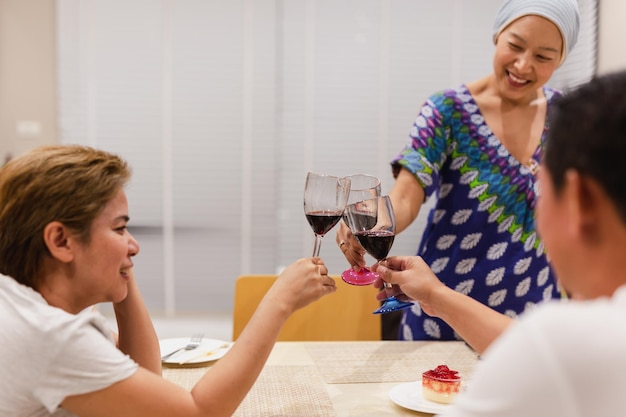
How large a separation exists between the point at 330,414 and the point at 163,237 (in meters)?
2.37

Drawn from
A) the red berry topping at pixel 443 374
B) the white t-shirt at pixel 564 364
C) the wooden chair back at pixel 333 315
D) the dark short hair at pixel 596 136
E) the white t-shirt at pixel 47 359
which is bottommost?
the wooden chair back at pixel 333 315

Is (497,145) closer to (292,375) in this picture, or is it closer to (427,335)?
(427,335)

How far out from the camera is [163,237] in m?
3.57

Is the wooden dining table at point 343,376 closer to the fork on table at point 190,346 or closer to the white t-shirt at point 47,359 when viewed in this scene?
the fork on table at point 190,346

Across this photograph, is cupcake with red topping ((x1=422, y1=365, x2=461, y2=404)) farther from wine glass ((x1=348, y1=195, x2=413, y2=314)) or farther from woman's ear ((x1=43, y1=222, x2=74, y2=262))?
woman's ear ((x1=43, y1=222, x2=74, y2=262))

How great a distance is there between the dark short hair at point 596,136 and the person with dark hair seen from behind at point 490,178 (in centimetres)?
125

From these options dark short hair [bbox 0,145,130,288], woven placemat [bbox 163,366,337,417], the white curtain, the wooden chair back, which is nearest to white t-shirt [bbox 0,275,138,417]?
dark short hair [bbox 0,145,130,288]

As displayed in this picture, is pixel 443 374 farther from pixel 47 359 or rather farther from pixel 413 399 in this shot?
pixel 47 359

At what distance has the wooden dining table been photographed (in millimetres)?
1406

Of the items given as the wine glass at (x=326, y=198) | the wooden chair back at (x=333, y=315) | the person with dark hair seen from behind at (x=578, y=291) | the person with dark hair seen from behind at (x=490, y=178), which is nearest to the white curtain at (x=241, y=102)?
the wooden chair back at (x=333, y=315)

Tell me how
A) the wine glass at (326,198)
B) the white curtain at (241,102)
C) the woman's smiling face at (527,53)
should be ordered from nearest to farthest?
the wine glass at (326,198), the woman's smiling face at (527,53), the white curtain at (241,102)

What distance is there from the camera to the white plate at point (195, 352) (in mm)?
1702

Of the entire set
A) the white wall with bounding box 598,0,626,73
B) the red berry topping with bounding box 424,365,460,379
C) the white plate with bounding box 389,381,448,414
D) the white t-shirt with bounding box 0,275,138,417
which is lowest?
the white plate with bounding box 389,381,448,414

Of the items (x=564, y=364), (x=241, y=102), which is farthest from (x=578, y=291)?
(x=241, y=102)
